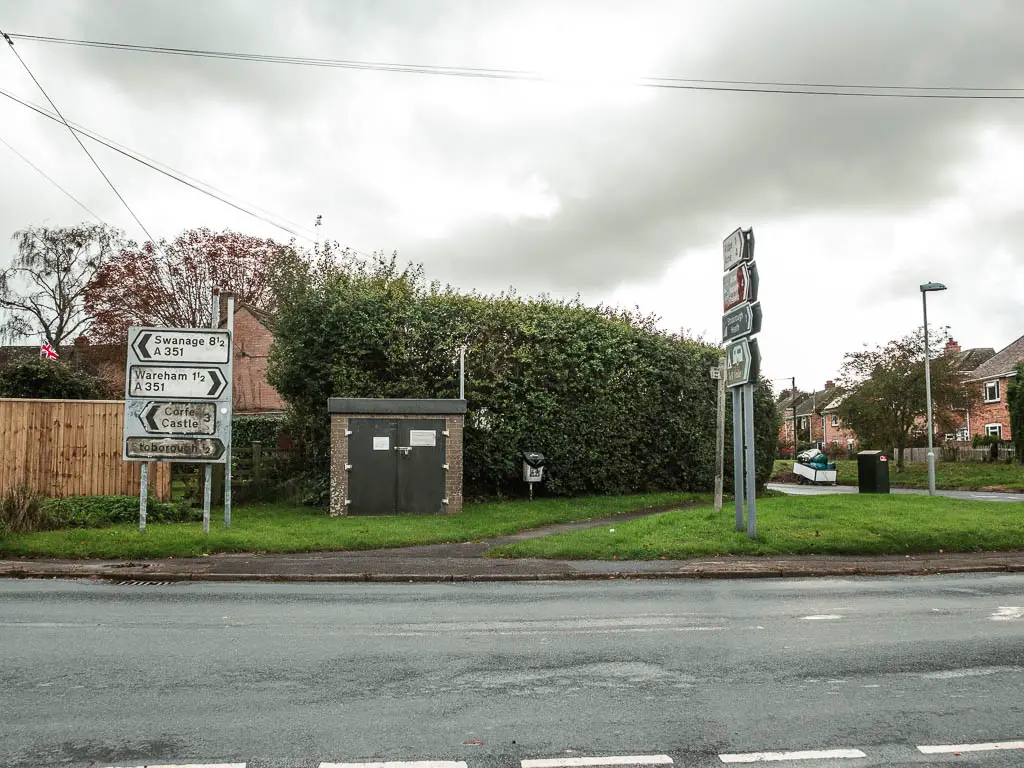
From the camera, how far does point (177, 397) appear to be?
13.8 m

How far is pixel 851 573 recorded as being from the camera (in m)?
11.2

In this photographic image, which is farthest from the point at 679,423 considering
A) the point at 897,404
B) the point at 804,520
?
the point at 897,404

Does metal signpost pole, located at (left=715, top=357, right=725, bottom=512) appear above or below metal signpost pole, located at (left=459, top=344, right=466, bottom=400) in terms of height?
below

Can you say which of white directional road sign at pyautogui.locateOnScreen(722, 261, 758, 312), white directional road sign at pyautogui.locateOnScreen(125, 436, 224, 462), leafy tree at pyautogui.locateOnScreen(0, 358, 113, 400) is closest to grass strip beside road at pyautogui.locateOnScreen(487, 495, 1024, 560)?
white directional road sign at pyautogui.locateOnScreen(722, 261, 758, 312)

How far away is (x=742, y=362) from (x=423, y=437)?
22.0ft

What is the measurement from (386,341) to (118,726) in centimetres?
1444

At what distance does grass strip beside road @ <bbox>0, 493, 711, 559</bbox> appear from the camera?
1213 centimetres

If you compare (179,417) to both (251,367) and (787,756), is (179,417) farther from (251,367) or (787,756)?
(251,367)

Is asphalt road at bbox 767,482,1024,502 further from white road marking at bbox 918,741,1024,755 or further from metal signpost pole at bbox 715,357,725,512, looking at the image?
white road marking at bbox 918,741,1024,755

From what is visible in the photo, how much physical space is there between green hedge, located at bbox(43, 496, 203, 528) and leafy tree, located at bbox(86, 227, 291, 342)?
2503 centimetres

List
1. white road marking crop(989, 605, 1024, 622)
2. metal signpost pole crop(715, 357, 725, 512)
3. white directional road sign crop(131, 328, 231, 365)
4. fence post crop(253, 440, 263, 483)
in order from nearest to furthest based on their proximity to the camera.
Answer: white road marking crop(989, 605, 1024, 622), white directional road sign crop(131, 328, 231, 365), metal signpost pole crop(715, 357, 725, 512), fence post crop(253, 440, 263, 483)

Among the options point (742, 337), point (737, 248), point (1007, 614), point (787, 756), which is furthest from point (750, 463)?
point (787, 756)

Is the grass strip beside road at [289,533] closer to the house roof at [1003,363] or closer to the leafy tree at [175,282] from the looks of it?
the leafy tree at [175,282]

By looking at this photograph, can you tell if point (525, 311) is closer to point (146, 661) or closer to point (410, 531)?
point (410, 531)
